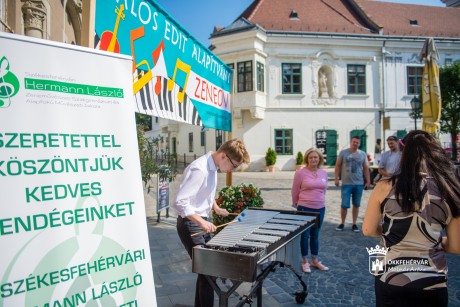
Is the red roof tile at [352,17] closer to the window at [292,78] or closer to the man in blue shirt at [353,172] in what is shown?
the window at [292,78]

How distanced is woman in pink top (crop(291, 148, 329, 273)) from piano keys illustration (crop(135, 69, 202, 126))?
1737mm

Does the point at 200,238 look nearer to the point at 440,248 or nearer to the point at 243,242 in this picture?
the point at 243,242

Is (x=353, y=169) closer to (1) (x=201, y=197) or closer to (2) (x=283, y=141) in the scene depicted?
(1) (x=201, y=197)

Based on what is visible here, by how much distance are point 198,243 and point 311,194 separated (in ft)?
6.84

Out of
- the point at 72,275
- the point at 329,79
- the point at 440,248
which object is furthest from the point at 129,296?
the point at 329,79

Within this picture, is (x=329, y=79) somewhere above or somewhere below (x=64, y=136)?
above

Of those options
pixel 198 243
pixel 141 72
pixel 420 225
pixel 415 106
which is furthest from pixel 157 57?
pixel 415 106

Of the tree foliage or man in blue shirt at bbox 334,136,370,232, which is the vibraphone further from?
the tree foliage

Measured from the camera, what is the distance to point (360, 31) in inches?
914

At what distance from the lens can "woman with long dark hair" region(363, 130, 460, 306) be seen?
1.93 meters

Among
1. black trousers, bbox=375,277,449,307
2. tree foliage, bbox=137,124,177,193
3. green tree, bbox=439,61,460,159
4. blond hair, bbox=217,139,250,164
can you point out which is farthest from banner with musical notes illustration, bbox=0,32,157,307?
green tree, bbox=439,61,460,159

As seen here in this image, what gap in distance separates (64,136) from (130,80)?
1.99 feet

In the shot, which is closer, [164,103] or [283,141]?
[164,103]

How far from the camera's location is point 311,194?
178 inches
